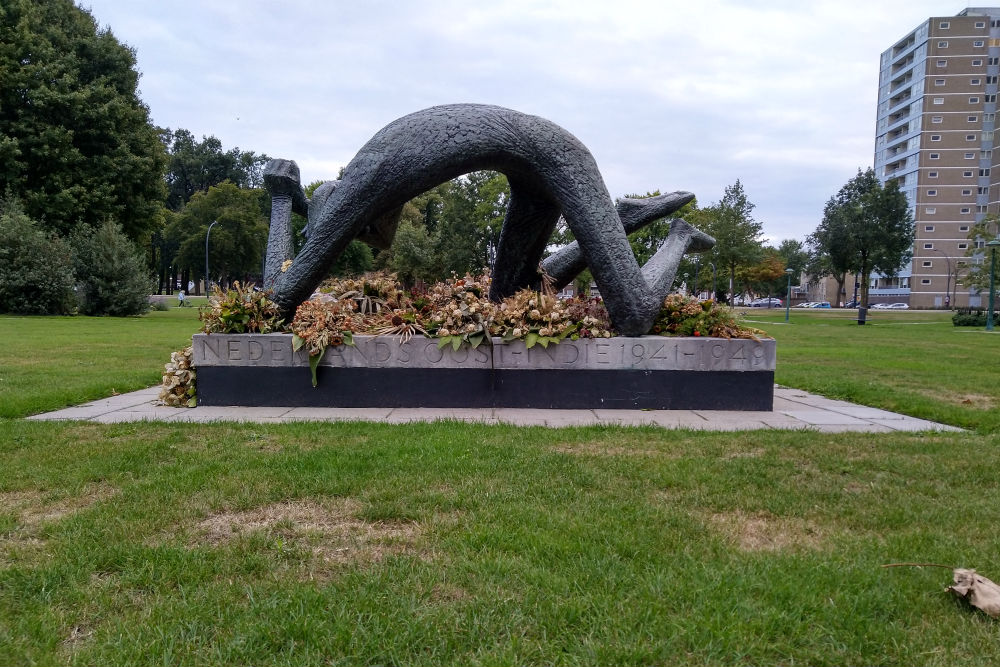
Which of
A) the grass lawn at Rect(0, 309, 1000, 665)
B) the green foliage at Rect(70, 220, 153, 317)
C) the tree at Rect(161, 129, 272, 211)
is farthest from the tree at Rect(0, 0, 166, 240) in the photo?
the tree at Rect(161, 129, 272, 211)

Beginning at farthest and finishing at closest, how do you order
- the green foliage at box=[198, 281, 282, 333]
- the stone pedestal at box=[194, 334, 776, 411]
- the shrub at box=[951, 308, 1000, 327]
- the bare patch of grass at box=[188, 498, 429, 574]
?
1. the shrub at box=[951, 308, 1000, 327]
2. the green foliage at box=[198, 281, 282, 333]
3. the stone pedestal at box=[194, 334, 776, 411]
4. the bare patch of grass at box=[188, 498, 429, 574]

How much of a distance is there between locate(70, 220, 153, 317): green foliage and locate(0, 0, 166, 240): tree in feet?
4.96

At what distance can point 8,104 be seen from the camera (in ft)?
78.1

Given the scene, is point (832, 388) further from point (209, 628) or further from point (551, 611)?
point (209, 628)

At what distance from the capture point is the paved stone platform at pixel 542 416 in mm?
5254

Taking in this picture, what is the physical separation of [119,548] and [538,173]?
4.71 m

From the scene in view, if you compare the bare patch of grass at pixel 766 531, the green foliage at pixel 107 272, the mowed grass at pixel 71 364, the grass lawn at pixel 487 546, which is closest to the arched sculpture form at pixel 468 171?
the grass lawn at pixel 487 546

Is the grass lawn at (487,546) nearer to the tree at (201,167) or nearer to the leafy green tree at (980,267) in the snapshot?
the leafy green tree at (980,267)

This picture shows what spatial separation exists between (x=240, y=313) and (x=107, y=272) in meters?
22.7

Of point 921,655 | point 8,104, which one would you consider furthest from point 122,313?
point 921,655

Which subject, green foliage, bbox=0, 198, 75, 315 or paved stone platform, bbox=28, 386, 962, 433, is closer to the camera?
paved stone platform, bbox=28, 386, 962, 433

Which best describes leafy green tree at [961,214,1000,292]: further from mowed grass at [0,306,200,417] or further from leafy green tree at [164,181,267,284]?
leafy green tree at [164,181,267,284]

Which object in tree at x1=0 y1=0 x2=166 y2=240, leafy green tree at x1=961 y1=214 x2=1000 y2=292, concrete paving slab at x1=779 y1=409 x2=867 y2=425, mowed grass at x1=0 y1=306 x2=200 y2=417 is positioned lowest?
mowed grass at x1=0 y1=306 x2=200 y2=417

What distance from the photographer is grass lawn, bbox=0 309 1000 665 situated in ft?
6.29
